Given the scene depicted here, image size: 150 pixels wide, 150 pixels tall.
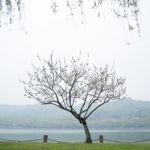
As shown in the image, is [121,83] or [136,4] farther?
[121,83]

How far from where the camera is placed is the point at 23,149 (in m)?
22.4

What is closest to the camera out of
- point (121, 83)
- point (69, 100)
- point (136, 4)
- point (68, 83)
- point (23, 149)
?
point (136, 4)

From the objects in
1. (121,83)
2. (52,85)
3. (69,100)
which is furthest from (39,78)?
(121,83)

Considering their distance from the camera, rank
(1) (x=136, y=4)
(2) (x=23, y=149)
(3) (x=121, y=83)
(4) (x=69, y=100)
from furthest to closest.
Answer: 1. (3) (x=121, y=83)
2. (4) (x=69, y=100)
3. (2) (x=23, y=149)
4. (1) (x=136, y=4)

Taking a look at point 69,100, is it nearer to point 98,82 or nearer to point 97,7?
point 98,82

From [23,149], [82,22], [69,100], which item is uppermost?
[69,100]

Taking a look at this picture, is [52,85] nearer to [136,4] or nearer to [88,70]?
[88,70]

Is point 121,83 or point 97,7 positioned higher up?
point 121,83

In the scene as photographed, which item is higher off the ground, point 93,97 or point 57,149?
point 93,97

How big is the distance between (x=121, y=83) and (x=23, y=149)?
78.9ft

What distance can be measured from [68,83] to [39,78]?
3.64 metres

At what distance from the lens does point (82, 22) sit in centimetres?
883

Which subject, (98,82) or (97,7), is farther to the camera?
(98,82)

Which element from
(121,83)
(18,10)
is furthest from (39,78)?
(18,10)
